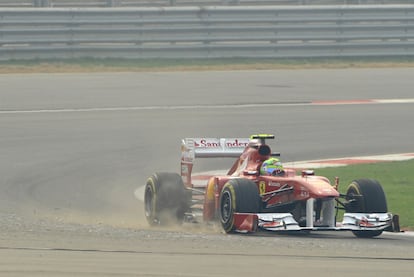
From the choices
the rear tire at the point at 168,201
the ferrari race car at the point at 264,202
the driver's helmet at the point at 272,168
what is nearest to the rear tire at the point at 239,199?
the ferrari race car at the point at 264,202

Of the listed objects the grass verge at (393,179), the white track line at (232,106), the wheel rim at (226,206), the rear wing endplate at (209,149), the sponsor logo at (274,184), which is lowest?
the grass verge at (393,179)

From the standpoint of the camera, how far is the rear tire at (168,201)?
1265 centimetres

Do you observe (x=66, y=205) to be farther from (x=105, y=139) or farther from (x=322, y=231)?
(x=105, y=139)

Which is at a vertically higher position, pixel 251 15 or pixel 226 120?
pixel 251 15

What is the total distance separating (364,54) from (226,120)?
9766 millimetres

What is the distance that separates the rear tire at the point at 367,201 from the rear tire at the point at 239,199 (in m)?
1.09

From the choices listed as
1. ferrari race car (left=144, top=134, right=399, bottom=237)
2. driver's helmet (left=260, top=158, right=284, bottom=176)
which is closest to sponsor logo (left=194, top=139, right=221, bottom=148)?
ferrari race car (left=144, top=134, right=399, bottom=237)

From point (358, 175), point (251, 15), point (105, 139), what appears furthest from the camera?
point (251, 15)

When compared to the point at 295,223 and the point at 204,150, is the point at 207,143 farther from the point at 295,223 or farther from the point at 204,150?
the point at 295,223

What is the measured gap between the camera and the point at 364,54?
30.3 metres

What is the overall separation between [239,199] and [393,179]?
470 centimetres

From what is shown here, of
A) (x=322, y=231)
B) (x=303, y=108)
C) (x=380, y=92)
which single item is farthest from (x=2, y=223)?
(x=380, y=92)

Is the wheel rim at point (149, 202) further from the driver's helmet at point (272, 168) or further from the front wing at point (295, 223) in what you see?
the front wing at point (295, 223)

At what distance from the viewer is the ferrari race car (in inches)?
458
